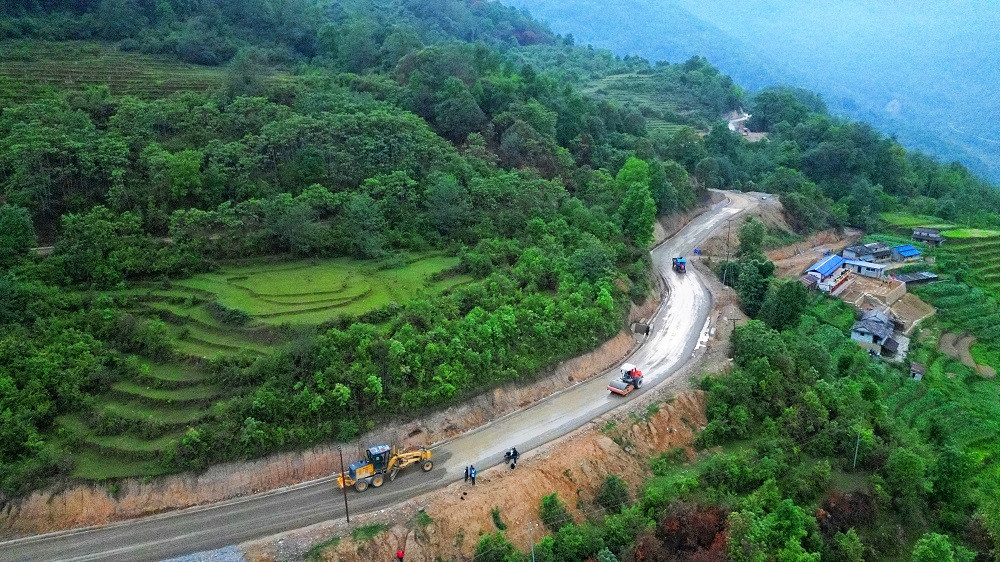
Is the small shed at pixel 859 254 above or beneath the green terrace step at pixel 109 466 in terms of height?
beneath

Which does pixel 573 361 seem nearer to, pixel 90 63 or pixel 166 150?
pixel 166 150

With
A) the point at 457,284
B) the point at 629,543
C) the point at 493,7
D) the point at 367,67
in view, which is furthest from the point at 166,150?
the point at 493,7

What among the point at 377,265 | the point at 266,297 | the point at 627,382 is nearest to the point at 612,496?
the point at 627,382

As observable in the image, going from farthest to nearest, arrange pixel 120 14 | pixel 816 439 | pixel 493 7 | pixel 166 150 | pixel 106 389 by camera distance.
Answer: pixel 493 7 < pixel 120 14 < pixel 166 150 < pixel 816 439 < pixel 106 389

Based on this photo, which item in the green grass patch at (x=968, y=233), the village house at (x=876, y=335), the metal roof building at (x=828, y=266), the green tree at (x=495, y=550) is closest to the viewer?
the green tree at (x=495, y=550)

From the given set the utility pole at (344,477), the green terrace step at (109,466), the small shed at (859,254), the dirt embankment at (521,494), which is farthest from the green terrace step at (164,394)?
the small shed at (859,254)

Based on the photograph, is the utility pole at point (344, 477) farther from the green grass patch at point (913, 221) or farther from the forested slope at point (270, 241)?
the green grass patch at point (913, 221)

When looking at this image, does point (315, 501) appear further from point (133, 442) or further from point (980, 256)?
point (980, 256)

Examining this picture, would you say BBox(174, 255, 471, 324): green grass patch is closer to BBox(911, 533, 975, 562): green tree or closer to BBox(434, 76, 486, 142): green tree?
BBox(434, 76, 486, 142): green tree

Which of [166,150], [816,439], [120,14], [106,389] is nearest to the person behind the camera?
Answer: [106,389]
